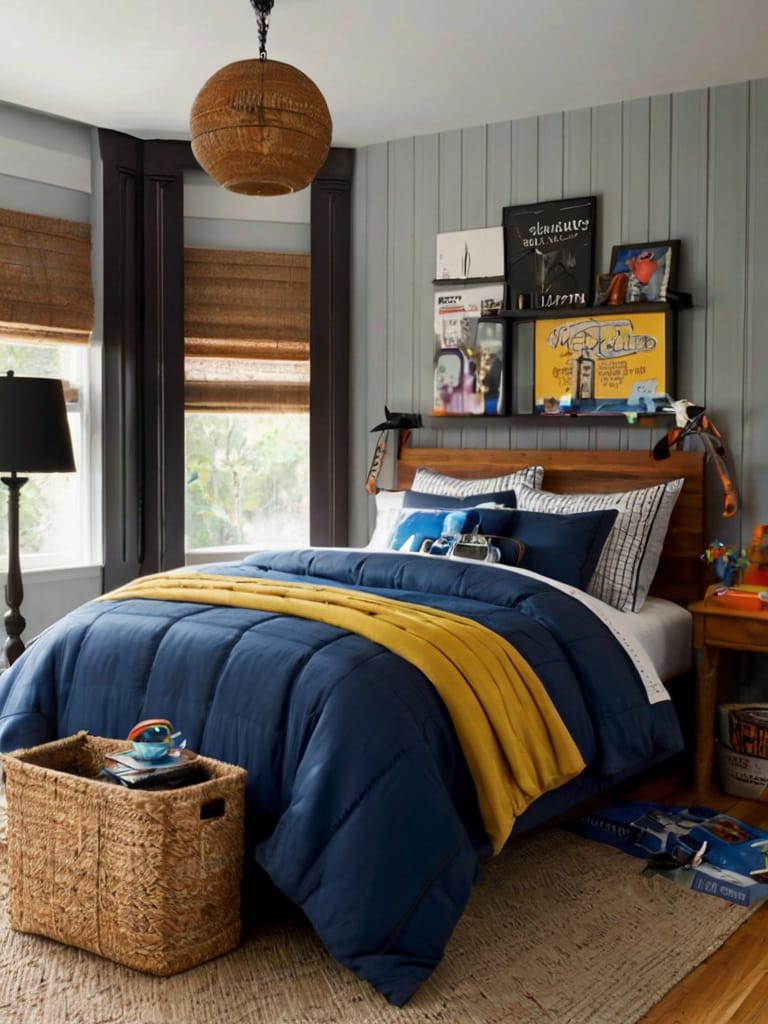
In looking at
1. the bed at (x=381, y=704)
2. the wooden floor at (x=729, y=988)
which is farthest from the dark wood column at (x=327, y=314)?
the wooden floor at (x=729, y=988)

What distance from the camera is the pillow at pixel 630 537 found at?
3.75 metres

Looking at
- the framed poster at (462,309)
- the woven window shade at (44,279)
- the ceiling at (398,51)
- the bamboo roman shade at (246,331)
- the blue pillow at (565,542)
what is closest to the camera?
the ceiling at (398,51)

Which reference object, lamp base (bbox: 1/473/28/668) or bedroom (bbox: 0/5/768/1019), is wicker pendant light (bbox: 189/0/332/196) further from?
lamp base (bbox: 1/473/28/668)

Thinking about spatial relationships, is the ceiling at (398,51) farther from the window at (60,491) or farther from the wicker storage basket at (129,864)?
the wicker storage basket at (129,864)

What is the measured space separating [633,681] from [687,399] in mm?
1419

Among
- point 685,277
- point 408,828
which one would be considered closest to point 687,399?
point 685,277

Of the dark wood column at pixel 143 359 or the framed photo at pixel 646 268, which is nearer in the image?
the framed photo at pixel 646 268

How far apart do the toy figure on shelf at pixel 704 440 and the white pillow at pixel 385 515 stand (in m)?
1.05

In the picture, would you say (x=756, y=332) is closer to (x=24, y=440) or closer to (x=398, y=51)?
(x=398, y=51)

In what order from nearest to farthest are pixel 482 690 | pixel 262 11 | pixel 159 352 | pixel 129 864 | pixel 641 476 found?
1. pixel 129 864
2. pixel 482 690
3. pixel 262 11
4. pixel 641 476
5. pixel 159 352

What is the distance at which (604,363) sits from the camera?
4.35 metres

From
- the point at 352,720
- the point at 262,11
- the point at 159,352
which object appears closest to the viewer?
the point at 352,720

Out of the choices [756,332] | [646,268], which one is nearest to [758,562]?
[756,332]

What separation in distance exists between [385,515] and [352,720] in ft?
6.72
